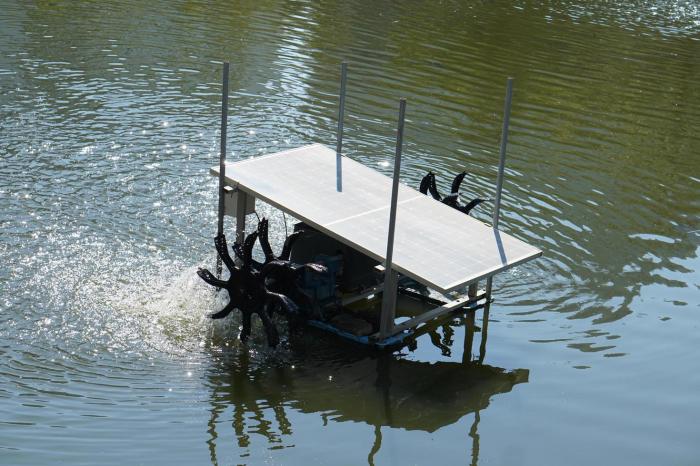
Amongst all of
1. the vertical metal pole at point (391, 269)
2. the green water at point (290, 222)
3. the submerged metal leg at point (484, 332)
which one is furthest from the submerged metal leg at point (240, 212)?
the submerged metal leg at point (484, 332)

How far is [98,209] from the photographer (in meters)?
13.2

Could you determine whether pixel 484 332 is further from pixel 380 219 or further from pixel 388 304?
pixel 380 219

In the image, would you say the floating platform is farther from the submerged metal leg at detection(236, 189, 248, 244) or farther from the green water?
the green water

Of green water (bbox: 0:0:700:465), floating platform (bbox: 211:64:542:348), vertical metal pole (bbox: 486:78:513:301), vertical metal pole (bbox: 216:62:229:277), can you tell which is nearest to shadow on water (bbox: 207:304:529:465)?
green water (bbox: 0:0:700:465)

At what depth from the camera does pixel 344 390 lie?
991 centimetres

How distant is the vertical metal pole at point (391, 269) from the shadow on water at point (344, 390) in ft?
1.03

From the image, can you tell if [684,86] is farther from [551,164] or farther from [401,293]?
[401,293]

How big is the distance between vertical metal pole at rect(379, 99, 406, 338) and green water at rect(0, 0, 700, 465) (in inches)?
15.7

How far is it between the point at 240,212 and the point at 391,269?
84.7 inches

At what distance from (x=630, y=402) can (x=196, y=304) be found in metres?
4.47

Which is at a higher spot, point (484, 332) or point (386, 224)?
point (386, 224)

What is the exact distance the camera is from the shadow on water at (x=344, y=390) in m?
9.38

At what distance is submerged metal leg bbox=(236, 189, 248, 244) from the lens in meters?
11.3

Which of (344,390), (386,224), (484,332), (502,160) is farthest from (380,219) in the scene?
(344,390)
